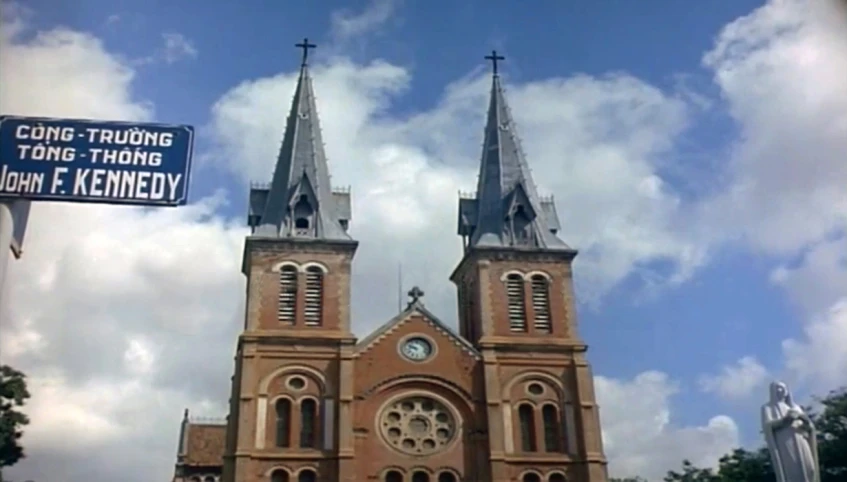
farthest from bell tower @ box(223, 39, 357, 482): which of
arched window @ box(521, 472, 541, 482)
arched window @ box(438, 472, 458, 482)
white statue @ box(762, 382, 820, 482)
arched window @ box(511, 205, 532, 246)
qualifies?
white statue @ box(762, 382, 820, 482)

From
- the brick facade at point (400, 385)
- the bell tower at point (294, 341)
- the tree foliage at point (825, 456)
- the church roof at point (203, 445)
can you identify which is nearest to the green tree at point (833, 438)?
the tree foliage at point (825, 456)

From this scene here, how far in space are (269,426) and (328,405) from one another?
216 cm

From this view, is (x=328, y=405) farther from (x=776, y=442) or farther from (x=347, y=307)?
(x=776, y=442)

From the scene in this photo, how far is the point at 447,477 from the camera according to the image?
32594mm

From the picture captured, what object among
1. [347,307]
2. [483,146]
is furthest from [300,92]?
[347,307]

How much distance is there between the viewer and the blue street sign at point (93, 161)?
29.7 feet

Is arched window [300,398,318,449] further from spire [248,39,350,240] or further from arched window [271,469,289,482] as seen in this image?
spire [248,39,350,240]

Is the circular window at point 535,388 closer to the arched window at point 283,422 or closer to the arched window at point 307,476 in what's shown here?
the arched window at point 307,476

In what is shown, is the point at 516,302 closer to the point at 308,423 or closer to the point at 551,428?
the point at 551,428

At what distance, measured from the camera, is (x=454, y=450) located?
108 feet

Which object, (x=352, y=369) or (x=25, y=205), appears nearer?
(x=25, y=205)

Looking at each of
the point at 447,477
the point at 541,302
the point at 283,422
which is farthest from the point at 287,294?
the point at 541,302

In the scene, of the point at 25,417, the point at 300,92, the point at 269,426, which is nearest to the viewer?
the point at 25,417

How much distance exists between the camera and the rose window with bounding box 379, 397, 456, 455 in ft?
108
